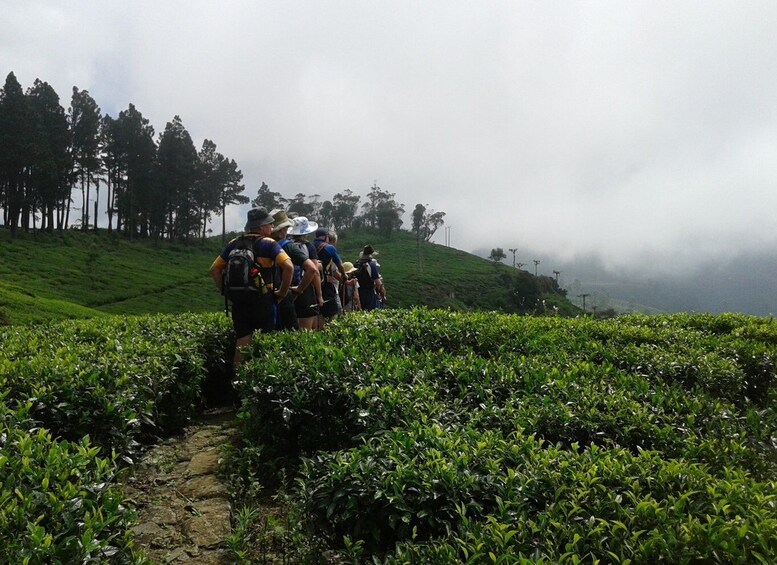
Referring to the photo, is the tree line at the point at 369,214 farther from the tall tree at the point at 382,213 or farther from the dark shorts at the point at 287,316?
the dark shorts at the point at 287,316

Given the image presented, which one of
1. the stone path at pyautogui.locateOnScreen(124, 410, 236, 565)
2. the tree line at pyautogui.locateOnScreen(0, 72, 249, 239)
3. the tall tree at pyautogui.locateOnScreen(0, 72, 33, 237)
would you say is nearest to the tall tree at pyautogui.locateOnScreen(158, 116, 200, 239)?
the tree line at pyautogui.locateOnScreen(0, 72, 249, 239)

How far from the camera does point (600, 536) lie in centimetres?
236

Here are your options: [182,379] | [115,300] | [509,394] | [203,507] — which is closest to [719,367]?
[509,394]

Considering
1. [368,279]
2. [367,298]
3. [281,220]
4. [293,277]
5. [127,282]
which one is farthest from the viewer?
[127,282]

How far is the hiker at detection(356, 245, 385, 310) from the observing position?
12734 millimetres

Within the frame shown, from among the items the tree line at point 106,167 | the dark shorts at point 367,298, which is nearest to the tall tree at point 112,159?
the tree line at point 106,167

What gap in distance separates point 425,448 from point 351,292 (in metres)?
9.41

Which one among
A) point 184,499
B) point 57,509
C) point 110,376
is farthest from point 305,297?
point 57,509

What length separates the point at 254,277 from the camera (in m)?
7.05

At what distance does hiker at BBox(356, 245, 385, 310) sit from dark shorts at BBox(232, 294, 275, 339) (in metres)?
5.47

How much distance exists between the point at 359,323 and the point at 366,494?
5158mm

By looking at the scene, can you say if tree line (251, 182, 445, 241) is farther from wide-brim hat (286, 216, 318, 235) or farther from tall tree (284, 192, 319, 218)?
wide-brim hat (286, 216, 318, 235)

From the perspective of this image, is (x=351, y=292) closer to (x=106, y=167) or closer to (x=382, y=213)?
(x=106, y=167)

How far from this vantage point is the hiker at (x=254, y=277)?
696 cm
